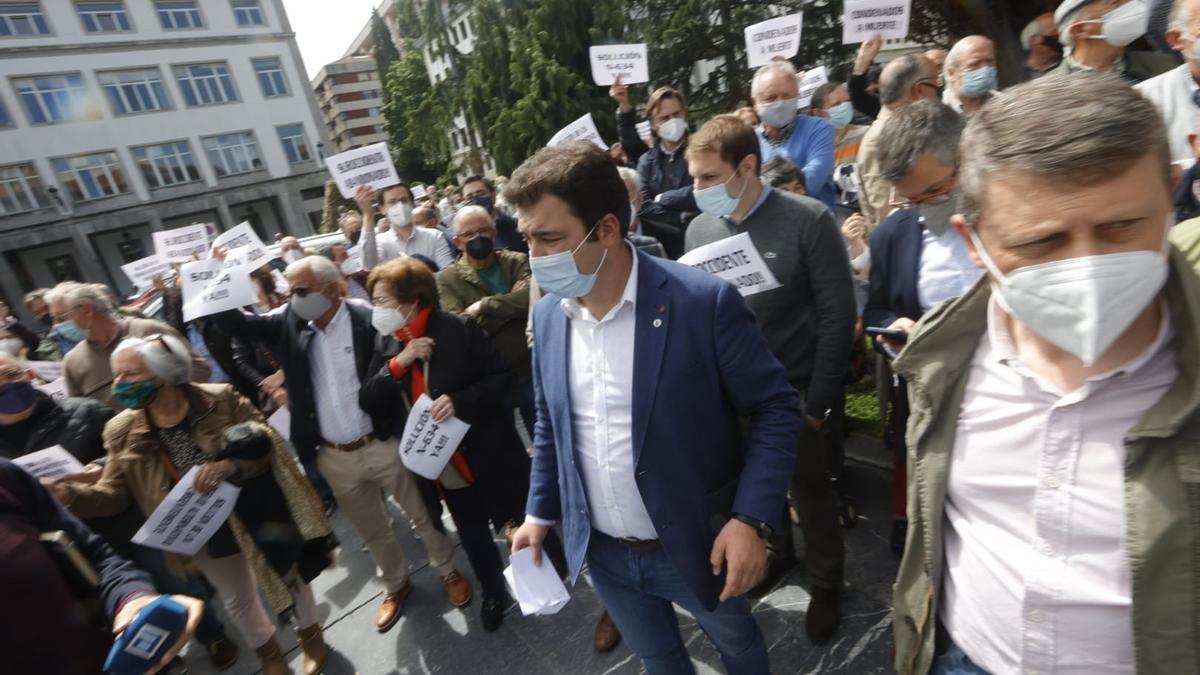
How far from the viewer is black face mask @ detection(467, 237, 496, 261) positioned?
3.88 m

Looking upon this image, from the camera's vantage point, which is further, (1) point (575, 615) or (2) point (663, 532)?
(1) point (575, 615)

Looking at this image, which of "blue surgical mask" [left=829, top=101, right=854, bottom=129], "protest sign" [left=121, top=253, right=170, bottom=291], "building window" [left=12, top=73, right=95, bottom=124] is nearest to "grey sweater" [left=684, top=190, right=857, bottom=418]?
"blue surgical mask" [left=829, top=101, right=854, bottom=129]

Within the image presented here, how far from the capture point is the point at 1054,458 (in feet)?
3.50

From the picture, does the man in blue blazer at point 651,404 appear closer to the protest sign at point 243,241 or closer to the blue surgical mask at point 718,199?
the blue surgical mask at point 718,199

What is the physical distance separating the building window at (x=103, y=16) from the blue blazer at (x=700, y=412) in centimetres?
4272

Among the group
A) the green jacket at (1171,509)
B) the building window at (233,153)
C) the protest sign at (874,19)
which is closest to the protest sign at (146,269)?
the protest sign at (874,19)

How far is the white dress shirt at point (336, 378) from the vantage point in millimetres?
3285

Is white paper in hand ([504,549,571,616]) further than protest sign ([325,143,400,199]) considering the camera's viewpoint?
No

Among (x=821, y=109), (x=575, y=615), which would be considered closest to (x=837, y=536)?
(x=575, y=615)

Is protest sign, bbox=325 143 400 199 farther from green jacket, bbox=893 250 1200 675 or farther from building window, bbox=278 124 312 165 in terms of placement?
building window, bbox=278 124 312 165

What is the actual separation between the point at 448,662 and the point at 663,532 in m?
2.03

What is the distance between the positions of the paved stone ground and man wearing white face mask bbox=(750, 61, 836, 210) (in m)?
1.78

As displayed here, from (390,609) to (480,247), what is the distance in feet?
7.24

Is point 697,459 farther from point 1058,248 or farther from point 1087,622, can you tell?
point 1058,248
